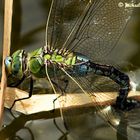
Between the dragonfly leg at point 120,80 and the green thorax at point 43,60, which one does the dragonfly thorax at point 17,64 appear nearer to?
the green thorax at point 43,60

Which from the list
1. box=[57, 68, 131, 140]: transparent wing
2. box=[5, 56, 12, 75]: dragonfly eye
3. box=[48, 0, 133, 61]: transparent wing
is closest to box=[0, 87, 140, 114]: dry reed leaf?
box=[57, 68, 131, 140]: transparent wing

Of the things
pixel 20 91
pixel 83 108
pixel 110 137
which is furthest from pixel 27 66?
pixel 110 137

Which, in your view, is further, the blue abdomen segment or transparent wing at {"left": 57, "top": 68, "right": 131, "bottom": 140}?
the blue abdomen segment

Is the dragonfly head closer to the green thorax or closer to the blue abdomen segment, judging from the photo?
the green thorax

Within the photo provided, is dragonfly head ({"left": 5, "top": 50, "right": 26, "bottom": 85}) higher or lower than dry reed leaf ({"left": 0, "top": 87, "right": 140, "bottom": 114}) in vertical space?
higher

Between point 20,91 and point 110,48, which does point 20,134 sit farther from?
point 110,48

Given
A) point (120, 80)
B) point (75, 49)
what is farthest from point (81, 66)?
point (120, 80)
